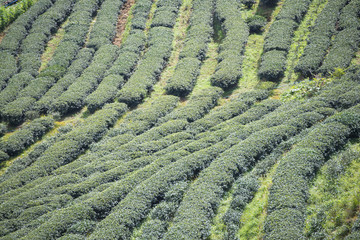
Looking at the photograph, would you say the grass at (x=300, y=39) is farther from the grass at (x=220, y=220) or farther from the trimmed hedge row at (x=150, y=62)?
the grass at (x=220, y=220)

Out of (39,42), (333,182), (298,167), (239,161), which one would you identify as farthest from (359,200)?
(39,42)

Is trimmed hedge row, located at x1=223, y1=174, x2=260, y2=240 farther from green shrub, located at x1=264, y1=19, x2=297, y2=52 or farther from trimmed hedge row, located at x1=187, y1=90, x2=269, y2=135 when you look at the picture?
green shrub, located at x1=264, y1=19, x2=297, y2=52

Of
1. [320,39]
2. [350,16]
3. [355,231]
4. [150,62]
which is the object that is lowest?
[355,231]

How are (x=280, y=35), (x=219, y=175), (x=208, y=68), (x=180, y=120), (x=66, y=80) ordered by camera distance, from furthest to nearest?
(x=280, y=35) → (x=208, y=68) → (x=66, y=80) → (x=180, y=120) → (x=219, y=175)

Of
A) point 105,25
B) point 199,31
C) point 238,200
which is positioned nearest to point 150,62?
point 199,31

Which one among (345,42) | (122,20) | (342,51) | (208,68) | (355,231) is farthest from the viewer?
(122,20)

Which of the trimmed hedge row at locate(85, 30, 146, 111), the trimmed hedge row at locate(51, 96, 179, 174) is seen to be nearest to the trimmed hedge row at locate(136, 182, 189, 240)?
the trimmed hedge row at locate(51, 96, 179, 174)

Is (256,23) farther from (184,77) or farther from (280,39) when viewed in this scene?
(184,77)

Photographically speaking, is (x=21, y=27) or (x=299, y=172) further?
(x=21, y=27)
